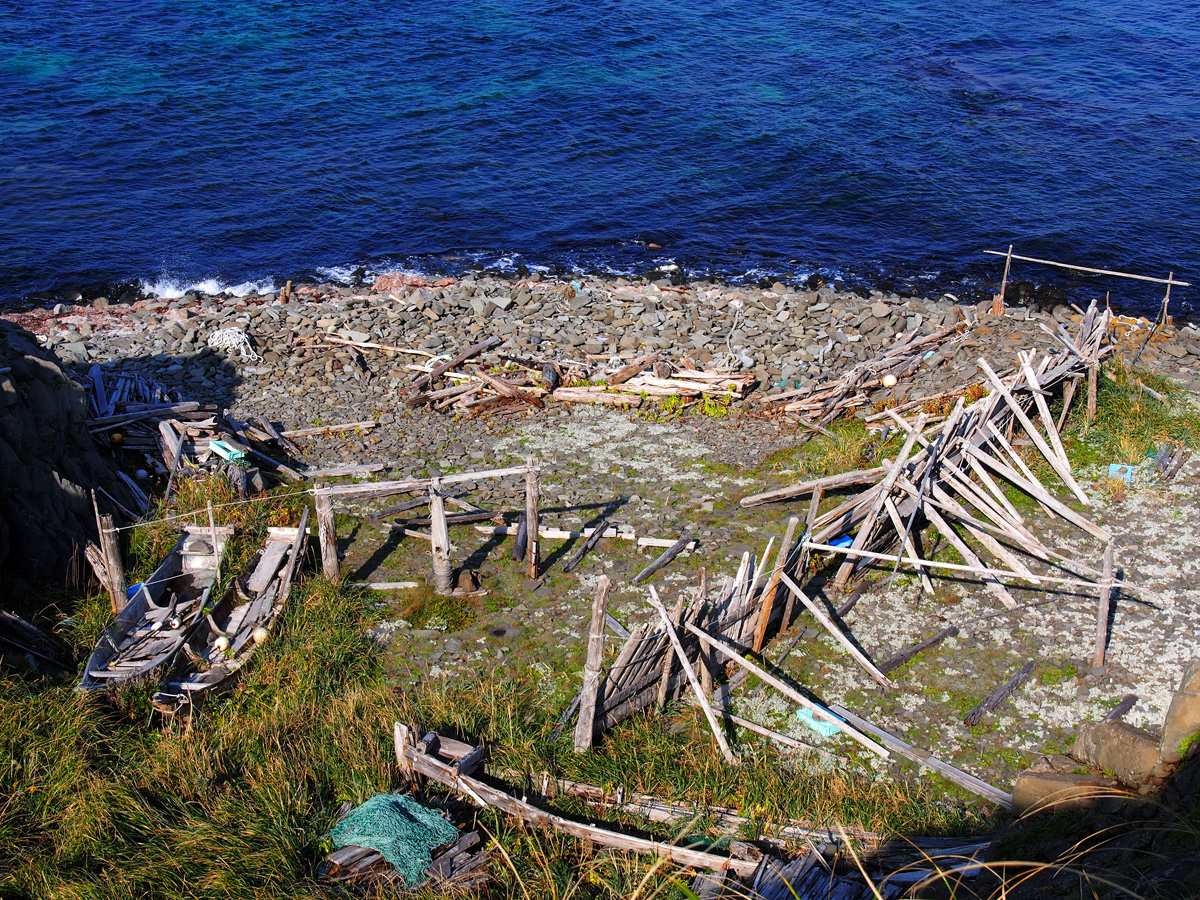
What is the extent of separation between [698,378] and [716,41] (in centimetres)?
3714

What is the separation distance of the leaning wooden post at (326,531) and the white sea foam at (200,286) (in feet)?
59.5

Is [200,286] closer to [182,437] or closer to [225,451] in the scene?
[182,437]

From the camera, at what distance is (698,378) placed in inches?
702

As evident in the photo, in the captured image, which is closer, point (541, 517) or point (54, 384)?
point (54, 384)

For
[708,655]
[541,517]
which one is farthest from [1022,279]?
[708,655]

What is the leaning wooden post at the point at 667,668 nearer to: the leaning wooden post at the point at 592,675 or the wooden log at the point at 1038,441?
the leaning wooden post at the point at 592,675

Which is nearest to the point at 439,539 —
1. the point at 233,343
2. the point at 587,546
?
the point at 587,546

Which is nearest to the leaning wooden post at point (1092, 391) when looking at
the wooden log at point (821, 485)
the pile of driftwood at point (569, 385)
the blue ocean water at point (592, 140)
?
the wooden log at point (821, 485)

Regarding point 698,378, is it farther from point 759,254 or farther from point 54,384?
point 759,254

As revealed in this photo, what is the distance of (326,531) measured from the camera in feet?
38.2

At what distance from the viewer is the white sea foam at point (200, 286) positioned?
90.7ft

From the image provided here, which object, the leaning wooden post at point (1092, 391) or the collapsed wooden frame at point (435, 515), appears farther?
the leaning wooden post at point (1092, 391)

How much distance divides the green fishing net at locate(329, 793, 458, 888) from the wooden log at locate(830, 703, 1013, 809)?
4.75 meters

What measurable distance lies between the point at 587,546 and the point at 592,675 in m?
4.47
